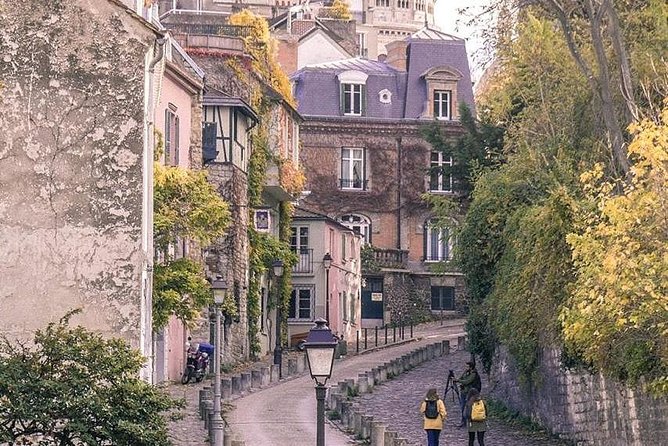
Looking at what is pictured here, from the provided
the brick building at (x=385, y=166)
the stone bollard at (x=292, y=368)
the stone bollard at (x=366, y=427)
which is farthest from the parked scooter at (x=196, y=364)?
the brick building at (x=385, y=166)

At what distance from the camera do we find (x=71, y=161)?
3319 centimetres

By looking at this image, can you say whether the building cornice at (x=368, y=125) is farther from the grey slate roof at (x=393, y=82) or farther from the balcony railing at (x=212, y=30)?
the balcony railing at (x=212, y=30)

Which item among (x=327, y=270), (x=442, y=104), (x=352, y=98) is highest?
(x=352, y=98)

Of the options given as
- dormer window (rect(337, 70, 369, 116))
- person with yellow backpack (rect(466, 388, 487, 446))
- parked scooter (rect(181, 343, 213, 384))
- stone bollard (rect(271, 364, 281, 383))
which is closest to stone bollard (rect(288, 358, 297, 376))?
stone bollard (rect(271, 364, 281, 383))

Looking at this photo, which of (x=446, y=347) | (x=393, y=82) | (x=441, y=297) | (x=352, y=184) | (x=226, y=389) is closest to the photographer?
(x=226, y=389)

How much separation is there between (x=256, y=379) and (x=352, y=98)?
1582 inches

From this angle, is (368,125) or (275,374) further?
(368,125)

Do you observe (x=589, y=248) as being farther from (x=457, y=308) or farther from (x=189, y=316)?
(x=457, y=308)

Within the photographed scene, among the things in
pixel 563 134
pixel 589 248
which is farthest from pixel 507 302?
pixel 589 248

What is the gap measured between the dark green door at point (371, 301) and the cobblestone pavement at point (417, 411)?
24839 millimetres

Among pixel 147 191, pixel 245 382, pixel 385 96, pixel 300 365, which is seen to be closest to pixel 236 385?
pixel 245 382

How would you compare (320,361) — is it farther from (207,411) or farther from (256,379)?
(256,379)

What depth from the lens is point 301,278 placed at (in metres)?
74.1

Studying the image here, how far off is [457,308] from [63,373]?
63.0 m
